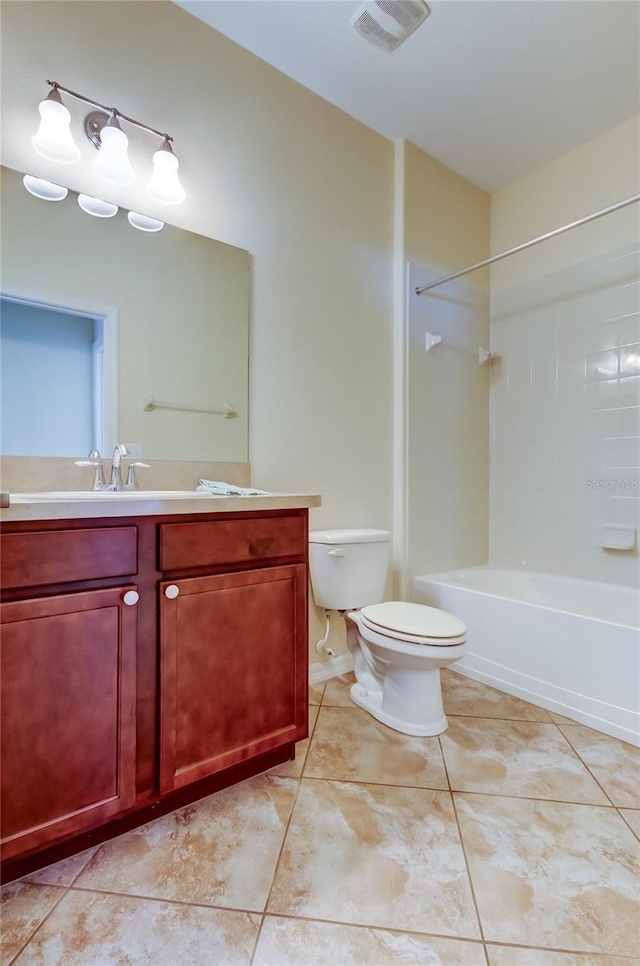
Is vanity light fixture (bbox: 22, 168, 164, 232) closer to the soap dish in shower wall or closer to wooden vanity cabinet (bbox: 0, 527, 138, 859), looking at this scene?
wooden vanity cabinet (bbox: 0, 527, 138, 859)

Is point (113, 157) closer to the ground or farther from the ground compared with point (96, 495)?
farther from the ground

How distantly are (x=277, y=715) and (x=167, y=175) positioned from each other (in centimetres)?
182

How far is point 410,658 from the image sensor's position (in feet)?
5.16

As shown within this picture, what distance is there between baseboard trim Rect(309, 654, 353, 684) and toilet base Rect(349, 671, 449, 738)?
242 millimetres

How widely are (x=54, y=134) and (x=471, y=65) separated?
1700 millimetres

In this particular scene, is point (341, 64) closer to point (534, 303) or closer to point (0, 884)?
point (534, 303)

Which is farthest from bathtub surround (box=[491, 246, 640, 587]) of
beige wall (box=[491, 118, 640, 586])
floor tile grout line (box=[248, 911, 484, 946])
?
floor tile grout line (box=[248, 911, 484, 946])

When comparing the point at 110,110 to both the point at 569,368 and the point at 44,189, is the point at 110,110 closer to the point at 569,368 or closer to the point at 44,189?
the point at 44,189

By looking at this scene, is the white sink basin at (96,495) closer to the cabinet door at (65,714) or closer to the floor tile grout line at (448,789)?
the cabinet door at (65,714)

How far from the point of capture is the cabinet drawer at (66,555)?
91 centimetres

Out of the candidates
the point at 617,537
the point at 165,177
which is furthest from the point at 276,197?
the point at 617,537

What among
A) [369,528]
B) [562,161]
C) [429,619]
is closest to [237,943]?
[429,619]

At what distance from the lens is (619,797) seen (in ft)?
4.26

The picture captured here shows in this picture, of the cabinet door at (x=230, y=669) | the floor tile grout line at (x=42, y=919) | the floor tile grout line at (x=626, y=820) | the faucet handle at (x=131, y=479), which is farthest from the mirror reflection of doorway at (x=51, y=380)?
the floor tile grout line at (x=626, y=820)
